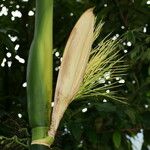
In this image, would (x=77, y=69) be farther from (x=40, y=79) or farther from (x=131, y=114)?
(x=131, y=114)

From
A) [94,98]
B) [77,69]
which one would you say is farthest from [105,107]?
[77,69]

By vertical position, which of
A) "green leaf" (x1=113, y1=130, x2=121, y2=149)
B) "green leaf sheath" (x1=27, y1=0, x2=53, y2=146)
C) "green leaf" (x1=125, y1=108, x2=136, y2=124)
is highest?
"green leaf sheath" (x1=27, y1=0, x2=53, y2=146)

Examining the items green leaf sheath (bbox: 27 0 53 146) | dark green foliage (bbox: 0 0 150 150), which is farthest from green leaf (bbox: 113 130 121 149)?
green leaf sheath (bbox: 27 0 53 146)

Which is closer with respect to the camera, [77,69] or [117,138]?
[77,69]

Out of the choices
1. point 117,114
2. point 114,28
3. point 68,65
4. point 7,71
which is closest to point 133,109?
point 117,114

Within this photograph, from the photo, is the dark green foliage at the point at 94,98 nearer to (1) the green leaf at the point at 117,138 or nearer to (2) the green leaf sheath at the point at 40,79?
(1) the green leaf at the point at 117,138

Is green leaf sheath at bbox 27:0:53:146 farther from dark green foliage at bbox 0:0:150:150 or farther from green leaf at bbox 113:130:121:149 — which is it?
green leaf at bbox 113:130:121:149

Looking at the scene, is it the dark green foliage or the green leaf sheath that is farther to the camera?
the dark green foliage
